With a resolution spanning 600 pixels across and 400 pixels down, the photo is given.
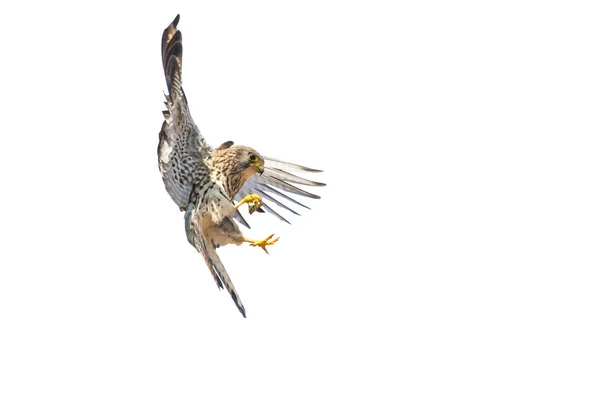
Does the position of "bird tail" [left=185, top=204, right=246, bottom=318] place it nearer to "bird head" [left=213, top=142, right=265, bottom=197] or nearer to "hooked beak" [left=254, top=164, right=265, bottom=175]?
"bird head" [left=213, top=142, right=265, bottom=197]

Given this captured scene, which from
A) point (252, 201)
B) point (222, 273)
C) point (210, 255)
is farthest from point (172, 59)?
point (222, 273)

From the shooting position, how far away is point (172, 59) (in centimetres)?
1023

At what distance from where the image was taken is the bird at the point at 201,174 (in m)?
10.3

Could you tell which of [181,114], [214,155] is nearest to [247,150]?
[214,155]

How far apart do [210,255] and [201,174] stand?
76 centimetres

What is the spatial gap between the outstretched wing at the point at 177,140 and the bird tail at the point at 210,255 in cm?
23

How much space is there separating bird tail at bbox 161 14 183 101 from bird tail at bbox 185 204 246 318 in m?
1.20

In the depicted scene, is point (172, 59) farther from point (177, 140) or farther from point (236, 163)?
point (236, 163)

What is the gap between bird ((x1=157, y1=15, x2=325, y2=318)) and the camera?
10281mm

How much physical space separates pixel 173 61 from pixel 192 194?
1.32 meters

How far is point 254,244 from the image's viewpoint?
35.3ft

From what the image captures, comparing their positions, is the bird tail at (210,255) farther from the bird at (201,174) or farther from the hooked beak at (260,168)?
the hooked beak at (260,168)

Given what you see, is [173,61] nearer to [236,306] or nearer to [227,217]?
[227,217]

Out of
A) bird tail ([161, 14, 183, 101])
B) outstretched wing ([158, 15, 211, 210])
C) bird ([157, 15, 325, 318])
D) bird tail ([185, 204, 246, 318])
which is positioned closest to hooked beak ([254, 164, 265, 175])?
bird ([157, 15, 325, 318])
